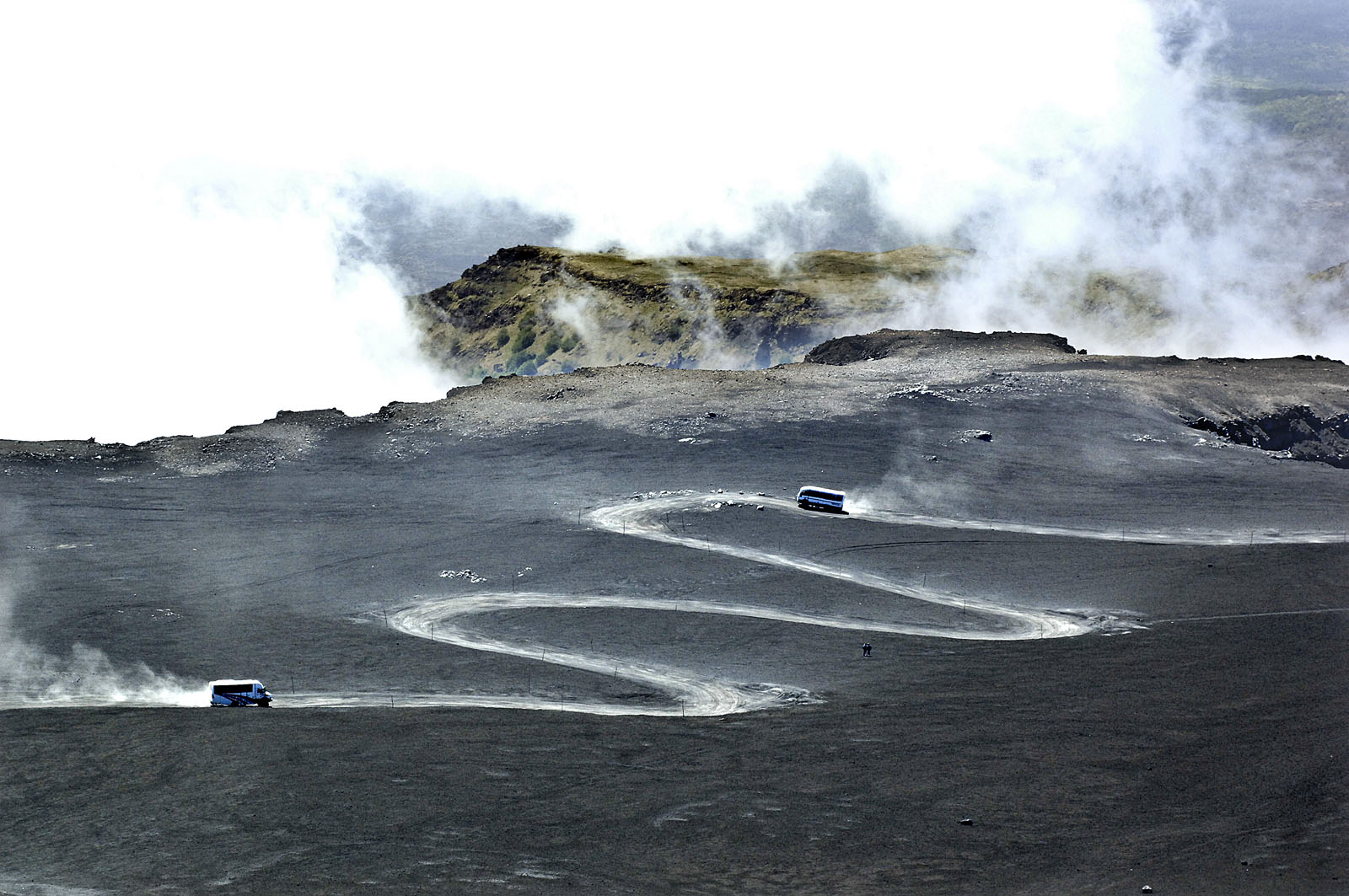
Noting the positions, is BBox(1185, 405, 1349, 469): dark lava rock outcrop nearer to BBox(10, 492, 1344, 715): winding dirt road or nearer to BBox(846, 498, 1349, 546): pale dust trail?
BBox(846, 498, 1349, 546): pale dust trail

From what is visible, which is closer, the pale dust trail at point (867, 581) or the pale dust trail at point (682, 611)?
the pale dust trail at point (682, 611)

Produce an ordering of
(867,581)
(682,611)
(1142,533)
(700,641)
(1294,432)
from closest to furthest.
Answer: (700,641), (682,611), (867,581), (1142,533), (1294,432)

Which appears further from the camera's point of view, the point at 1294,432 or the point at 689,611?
the point at 1294,432

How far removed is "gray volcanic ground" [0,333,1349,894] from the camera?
96.9 feet

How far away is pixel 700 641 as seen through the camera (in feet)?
147

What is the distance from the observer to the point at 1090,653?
42.6m

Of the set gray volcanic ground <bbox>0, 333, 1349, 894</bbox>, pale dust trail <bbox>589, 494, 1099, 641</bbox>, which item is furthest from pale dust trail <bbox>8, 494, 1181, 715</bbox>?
gray volcanic ground <bbox>0, 333, 1349, 894</bbox>

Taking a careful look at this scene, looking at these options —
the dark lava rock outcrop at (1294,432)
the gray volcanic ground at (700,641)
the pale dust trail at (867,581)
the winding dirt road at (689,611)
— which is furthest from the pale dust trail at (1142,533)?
the dark lava rock outcrop at (1294,432)

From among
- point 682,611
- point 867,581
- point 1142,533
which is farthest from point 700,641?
point 1142,533

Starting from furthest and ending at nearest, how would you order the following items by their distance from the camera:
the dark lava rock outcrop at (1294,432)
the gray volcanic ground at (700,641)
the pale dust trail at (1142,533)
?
the dark lava rock outcrop at (1294,432) → the pale dust trail at (1142,533) → the gray volcanic ground at (700,641)

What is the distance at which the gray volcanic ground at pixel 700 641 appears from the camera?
29531 mm

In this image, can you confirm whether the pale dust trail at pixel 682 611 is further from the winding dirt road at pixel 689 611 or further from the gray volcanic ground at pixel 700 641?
the gray volcanic ground at pixel 700 641

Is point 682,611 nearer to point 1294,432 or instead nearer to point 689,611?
point 689,611

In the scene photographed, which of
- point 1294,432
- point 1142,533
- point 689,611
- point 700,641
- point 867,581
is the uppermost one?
point 1294,432
